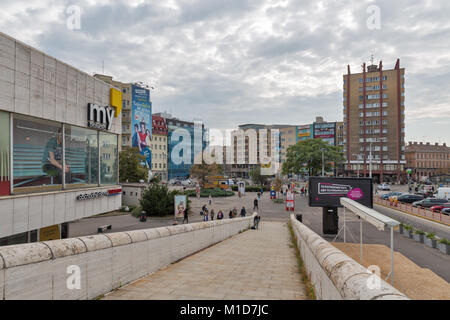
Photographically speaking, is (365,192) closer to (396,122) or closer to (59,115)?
(59,115)

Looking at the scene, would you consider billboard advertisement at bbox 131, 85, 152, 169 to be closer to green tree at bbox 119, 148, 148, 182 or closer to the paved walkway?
green tree at bbox 119, 148, 148, 182

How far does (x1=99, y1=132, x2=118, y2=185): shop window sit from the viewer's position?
1662 centimetres

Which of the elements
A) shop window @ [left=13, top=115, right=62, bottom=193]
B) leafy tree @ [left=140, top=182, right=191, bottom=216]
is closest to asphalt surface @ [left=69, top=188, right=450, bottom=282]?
leafy tree @ [left=140, top=182, right=191, bottom=216]

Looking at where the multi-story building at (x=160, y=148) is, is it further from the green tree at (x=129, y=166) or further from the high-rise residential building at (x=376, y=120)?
the high-rise residential building at (x=376, y=120)

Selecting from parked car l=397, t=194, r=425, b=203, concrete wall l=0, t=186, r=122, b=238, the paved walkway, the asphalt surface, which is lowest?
the asphalt surface

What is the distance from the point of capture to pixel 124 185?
143 ft

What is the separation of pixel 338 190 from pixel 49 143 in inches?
704

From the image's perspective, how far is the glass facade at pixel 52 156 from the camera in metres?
10.6

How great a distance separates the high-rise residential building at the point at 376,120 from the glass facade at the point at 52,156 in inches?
3382

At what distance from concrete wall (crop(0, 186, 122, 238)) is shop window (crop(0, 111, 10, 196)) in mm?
503

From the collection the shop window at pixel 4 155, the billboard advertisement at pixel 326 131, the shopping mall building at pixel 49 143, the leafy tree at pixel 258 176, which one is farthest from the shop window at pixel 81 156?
the billboard advertisement at pixel 326 131

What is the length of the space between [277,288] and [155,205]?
95.4 feet

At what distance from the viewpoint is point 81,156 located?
1498cm
